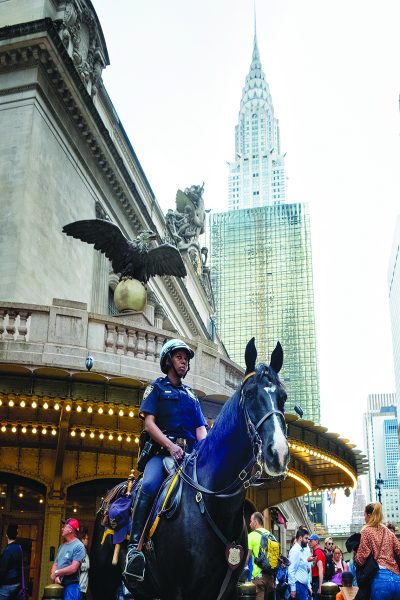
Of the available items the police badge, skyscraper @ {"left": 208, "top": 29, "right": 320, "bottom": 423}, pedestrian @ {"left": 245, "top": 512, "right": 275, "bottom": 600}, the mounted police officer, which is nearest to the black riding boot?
the mounted police officer

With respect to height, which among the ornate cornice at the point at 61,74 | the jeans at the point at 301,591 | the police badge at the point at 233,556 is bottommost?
the jeans at the point at 301,591

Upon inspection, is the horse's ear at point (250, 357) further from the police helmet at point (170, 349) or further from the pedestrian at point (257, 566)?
the pedestrian at point (257, 566)

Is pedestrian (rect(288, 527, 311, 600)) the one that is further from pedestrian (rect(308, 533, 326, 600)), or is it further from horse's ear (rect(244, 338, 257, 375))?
horse's ear (rect(244, 338, 257, 375))

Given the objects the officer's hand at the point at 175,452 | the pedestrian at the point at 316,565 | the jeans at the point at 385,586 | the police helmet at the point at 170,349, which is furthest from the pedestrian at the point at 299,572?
the officer's hand at the point at 175,452

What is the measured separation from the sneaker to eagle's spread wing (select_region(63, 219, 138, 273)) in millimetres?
12015

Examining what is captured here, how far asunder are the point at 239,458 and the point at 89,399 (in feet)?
27.4

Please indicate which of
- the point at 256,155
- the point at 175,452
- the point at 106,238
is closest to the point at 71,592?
the point at 175,452

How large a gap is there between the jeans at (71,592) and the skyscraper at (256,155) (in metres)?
153

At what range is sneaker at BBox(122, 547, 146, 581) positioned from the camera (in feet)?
16.9

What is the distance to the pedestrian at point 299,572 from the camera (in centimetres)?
1293

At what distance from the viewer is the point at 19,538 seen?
14969 millimetres

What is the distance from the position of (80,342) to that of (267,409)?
376 inches

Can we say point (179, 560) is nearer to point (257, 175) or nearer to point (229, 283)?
point (229, 283)

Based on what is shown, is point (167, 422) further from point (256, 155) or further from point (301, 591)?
point (256, 155)
